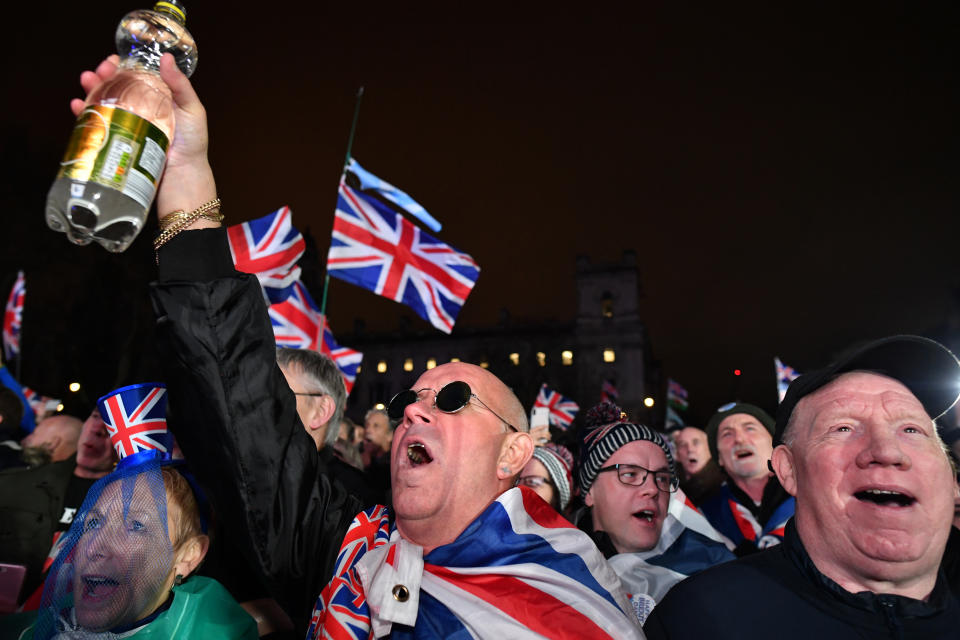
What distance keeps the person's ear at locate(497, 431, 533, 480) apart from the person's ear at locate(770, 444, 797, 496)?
873 millimetres

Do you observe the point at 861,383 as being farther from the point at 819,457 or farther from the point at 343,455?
the point at 343,455

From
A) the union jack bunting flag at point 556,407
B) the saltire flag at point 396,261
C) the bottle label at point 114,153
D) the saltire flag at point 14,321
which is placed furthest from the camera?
the union jack bunting flag at point 556,407

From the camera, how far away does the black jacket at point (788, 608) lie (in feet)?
5.78

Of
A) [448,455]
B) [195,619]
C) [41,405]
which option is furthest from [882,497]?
[41,405]

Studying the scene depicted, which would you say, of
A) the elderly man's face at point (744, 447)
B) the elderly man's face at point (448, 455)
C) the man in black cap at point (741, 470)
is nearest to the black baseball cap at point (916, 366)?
the elderly man's face at point (448, 455)

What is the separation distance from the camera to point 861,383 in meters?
2.01

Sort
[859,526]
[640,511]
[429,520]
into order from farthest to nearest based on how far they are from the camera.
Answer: [640,511]
[429,520]
[859,526]

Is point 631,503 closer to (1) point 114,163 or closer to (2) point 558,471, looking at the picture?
(2) point 558,471

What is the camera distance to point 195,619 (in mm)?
1990

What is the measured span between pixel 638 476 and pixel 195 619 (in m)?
2.40

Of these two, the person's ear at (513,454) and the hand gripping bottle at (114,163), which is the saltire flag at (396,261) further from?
the hand gripping bottle at (114,163)

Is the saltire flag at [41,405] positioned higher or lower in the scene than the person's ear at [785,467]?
lower

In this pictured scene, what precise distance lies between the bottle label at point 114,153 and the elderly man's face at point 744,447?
4.71m

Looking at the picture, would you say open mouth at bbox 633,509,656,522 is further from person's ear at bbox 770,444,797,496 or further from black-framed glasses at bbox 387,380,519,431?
black-framed glasses at bbox 387,380,519,431
